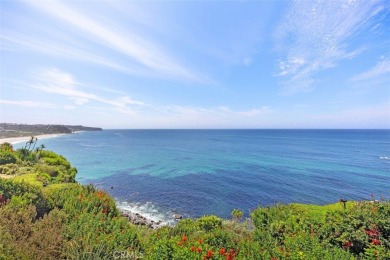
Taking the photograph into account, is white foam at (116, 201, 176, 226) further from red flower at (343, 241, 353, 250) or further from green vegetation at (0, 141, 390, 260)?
red flower at (343, 241, 353, 250)

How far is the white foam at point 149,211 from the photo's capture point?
24484 millimetres

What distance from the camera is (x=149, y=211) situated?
26797 millimetres

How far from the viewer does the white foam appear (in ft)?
80.3

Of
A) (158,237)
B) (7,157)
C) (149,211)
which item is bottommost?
(149,211)

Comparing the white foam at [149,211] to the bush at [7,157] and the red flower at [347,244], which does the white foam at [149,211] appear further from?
the red flower at [347,244]

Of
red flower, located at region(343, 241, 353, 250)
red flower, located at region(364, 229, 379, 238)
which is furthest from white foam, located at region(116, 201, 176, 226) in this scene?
red flower, located at region(364, 229, 379, 238)

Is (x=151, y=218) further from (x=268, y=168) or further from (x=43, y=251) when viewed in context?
(x=268, y=168)

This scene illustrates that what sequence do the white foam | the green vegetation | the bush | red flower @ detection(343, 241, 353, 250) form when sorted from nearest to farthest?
the green vegetation < red flower @ detection(343, 241, 353, 250) < the bush < the white foam

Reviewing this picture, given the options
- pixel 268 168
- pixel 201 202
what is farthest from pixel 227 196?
pixel 268 168

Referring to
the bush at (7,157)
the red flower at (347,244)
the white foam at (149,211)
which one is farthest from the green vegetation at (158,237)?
the bush at (7,157)

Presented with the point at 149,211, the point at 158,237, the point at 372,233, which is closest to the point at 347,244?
the point at 372,233

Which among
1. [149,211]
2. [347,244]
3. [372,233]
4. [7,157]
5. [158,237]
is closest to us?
[372,233]

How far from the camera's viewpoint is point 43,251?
6215mm

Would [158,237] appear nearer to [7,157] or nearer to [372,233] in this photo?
[372,233]
